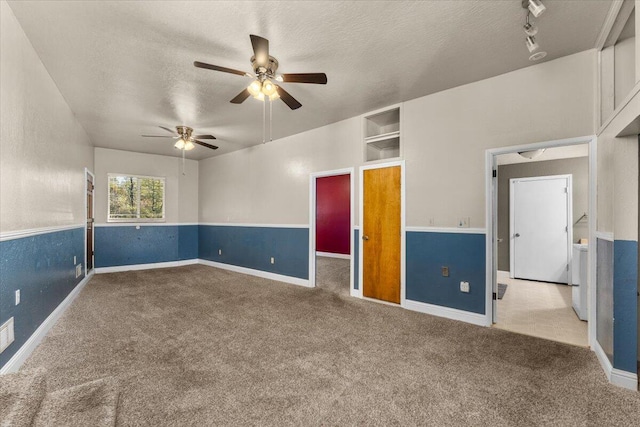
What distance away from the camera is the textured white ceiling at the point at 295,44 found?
2146 mm

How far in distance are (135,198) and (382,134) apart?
586cm

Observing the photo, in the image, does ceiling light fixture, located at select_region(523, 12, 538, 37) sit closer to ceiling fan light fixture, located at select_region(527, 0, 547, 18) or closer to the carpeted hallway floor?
ceiling fan light fixture, located at select_region(527, 0, 547, 18)

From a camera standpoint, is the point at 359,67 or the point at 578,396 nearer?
the point at 578,396

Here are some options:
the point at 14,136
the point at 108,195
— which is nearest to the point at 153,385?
the point at 14,136

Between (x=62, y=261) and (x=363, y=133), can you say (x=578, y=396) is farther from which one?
(x=62, y=261)

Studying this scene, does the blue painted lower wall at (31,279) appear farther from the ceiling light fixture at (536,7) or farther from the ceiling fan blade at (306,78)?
the ceiling light fixture at (536,7)

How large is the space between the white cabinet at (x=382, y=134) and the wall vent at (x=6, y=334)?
4089 millimetres

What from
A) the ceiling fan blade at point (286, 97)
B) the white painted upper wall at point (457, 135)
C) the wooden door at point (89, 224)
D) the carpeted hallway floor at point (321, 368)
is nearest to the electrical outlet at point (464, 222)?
the white painted upper wall at point (457, 135)

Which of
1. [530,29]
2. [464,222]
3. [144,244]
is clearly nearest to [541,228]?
[464,222]

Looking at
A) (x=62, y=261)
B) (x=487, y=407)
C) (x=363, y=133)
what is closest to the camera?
(x=487, y=407)

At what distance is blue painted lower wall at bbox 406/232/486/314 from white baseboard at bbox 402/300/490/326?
5cm

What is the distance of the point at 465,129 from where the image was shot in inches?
132

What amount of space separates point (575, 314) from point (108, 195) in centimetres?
851

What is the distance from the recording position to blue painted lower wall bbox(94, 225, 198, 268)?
6.25m
